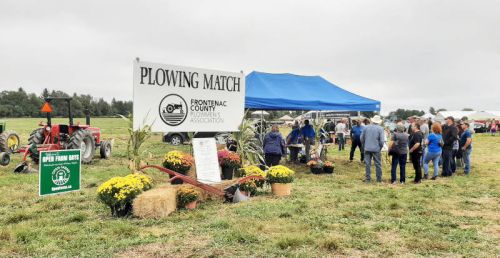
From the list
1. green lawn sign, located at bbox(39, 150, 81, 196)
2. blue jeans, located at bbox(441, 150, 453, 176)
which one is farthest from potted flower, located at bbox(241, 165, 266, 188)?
blue jeans, located at bbox(441, 150, 453, 176)

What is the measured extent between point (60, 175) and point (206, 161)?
2.46m

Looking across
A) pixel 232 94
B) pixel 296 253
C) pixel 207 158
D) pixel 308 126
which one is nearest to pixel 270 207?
pixel 207 158

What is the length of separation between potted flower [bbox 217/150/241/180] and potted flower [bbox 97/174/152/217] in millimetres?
2238

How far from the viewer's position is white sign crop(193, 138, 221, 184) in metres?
7.39

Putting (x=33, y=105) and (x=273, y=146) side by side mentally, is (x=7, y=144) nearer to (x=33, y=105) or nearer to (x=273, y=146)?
(x=273, y=146)

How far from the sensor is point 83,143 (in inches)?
491

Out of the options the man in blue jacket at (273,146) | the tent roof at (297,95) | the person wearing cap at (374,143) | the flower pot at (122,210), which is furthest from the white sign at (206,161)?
the person wearing cap at (374,143)

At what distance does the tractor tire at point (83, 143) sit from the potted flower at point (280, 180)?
6481mm

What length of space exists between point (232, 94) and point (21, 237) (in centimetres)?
471

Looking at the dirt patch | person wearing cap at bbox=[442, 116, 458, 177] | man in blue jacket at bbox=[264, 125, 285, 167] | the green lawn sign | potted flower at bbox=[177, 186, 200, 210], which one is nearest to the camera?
the dirt patch

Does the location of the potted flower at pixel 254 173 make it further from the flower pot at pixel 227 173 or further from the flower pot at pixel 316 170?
the flower pot at pixel 316 170

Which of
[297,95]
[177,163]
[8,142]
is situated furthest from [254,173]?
[8,142]

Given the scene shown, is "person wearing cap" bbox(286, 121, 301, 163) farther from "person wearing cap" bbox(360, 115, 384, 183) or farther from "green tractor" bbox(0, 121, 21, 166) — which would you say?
"green tractor" bbox(0, 121, 21, 166)

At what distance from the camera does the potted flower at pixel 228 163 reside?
8031 mm
